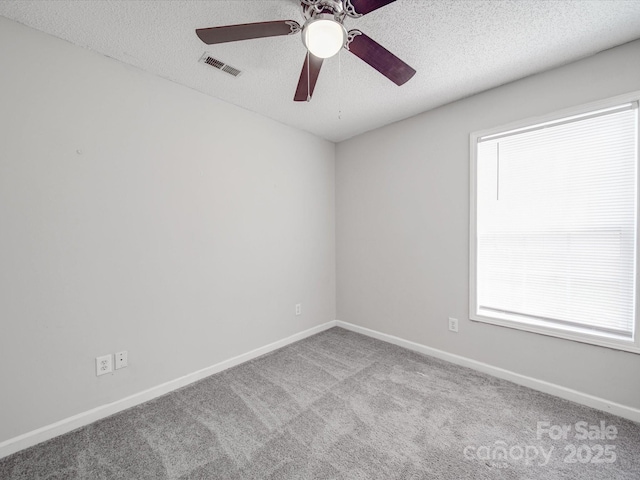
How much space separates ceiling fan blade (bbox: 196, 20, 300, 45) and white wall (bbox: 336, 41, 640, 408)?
1873mm

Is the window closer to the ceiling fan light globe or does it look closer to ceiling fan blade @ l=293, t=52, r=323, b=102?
ceiling fan blade @ l=293, t=52, r=323, b=102

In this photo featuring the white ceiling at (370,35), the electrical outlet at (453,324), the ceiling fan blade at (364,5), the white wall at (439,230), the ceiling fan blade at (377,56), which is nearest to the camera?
the ceiling fan blade at (364,5)

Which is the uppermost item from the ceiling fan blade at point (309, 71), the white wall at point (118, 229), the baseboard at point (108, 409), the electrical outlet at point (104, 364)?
the ceiling fan blade at point (309, 71)

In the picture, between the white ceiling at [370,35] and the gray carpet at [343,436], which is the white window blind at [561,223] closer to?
the white ceiling at [370,35]

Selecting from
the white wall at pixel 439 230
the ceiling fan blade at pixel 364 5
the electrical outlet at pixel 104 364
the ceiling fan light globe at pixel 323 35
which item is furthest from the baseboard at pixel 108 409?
the ceiling fan blade at pixel 364 5

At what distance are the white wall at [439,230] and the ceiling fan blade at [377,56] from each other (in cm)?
120

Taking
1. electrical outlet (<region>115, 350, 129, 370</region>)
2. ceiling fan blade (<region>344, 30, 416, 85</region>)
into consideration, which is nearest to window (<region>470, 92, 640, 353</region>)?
ceiling fan blade (<region>344, 30, 416, 85</region>)

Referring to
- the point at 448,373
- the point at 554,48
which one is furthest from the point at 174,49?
the point at 448,373

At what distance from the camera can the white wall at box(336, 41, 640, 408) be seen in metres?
1.86

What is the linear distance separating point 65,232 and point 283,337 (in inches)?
82.9

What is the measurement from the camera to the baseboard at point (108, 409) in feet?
5.04

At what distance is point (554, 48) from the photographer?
5.84ft

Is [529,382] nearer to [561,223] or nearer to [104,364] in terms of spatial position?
[561,223]

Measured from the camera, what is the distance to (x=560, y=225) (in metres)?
2.02
